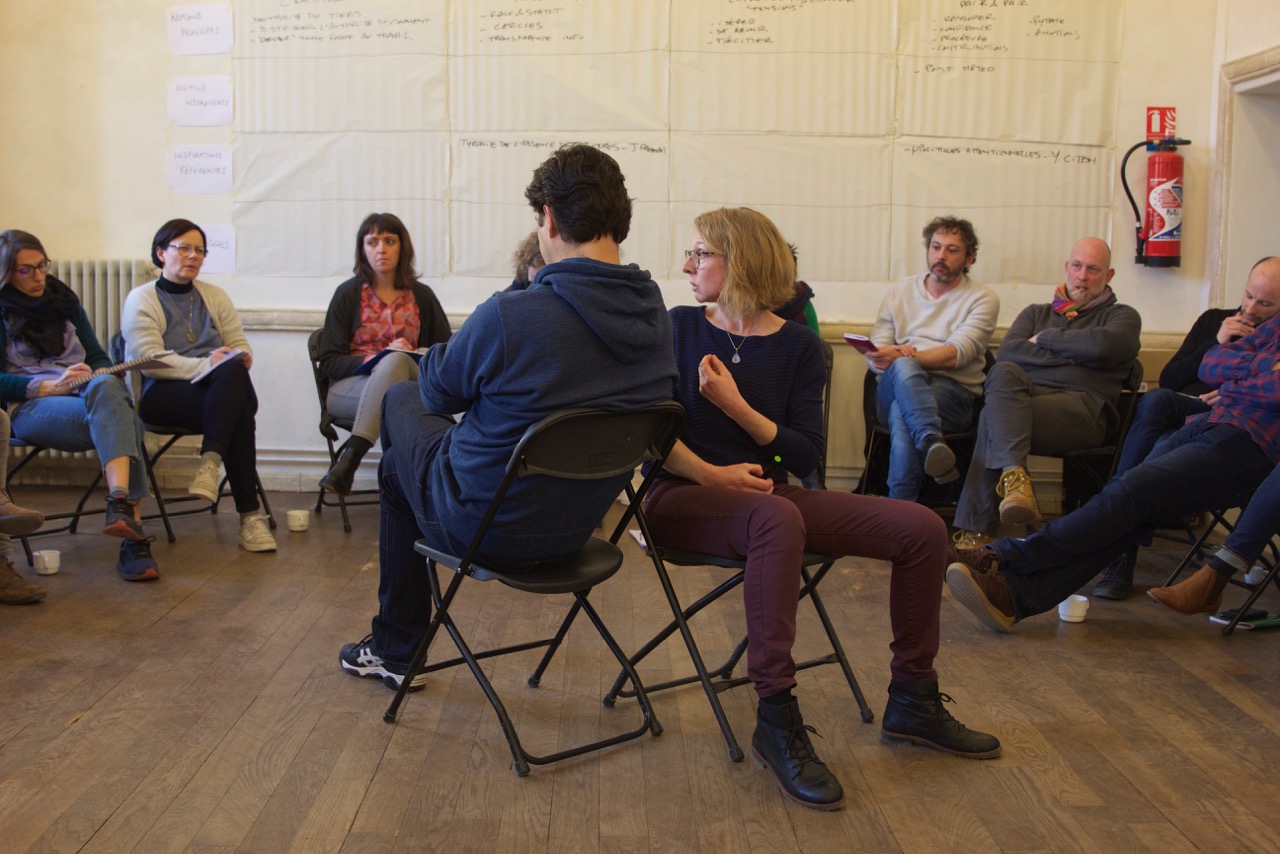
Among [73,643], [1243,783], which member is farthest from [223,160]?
[1243,783]

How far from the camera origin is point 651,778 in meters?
2.32

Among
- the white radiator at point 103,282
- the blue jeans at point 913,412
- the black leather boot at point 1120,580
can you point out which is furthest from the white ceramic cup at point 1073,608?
the white radiator at point 103,282

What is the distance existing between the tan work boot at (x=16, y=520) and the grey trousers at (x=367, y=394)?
1067 mm

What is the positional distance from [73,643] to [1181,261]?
449 centimetres

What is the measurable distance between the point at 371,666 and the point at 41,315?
2235 millimetres

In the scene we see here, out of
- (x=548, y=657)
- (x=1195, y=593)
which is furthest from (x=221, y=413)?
(x=1195, y=593)

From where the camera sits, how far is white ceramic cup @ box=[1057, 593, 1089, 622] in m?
3.44

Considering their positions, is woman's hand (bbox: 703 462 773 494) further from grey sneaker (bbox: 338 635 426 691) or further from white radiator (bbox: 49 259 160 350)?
white radiator (bbox: 49 259 160 350)

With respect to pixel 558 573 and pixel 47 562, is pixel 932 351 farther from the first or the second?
pixel 47 562

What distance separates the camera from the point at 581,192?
2.21 m

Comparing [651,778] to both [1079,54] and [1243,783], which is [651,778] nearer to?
Result: [1243,783]

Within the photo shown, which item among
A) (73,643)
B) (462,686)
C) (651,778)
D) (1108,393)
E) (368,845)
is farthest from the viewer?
(1108,393)

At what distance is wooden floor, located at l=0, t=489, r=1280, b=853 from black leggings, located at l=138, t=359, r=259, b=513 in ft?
2.42

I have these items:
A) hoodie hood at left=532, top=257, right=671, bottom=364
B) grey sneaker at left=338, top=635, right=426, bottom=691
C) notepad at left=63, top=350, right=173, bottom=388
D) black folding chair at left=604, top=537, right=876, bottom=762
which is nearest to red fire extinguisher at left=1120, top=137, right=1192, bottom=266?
black folding chair at left=604, top=537, right=876, bottom=762
